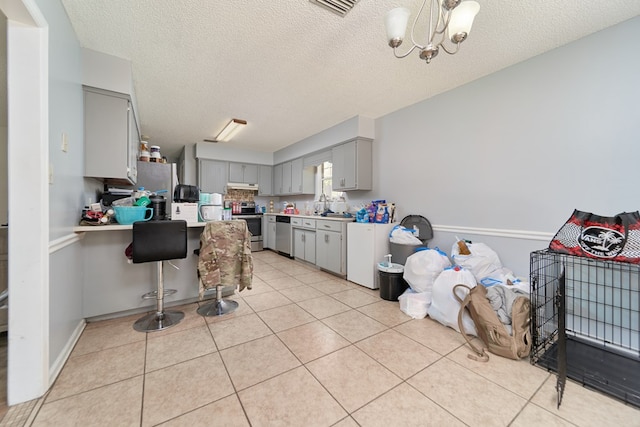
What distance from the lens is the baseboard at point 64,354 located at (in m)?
1.50

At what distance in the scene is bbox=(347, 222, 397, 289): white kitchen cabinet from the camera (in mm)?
3164

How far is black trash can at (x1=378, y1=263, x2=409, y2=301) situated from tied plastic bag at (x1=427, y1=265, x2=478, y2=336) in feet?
1.74

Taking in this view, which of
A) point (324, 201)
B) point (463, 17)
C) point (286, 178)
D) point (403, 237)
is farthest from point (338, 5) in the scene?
point (286, 178)

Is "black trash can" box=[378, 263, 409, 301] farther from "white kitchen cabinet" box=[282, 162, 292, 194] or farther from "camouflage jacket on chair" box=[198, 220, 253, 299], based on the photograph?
"white kitchen cabinet" box=[282, 162, 292, 194]

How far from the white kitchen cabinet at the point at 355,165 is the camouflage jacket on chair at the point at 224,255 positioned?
A: 6.75 feet

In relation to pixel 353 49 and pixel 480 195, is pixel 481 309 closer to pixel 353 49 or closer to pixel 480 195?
pixel 480 195

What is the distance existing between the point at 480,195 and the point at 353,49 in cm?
203

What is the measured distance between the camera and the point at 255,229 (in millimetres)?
5730

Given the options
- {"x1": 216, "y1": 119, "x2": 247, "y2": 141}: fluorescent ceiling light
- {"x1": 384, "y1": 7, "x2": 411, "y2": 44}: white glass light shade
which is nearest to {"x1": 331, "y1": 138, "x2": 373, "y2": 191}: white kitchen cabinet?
{"x1": 216, "y1": 119, "x2": 247, "y2": 141}: fluorescent ceiling light

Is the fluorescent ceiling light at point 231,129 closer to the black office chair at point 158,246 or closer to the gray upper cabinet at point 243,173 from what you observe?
the gray upper cabinet at point 243,173

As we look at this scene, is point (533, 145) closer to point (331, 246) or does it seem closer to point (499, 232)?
point (499, 232)

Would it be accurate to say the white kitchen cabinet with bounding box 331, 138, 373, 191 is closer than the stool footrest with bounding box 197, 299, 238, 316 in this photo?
No

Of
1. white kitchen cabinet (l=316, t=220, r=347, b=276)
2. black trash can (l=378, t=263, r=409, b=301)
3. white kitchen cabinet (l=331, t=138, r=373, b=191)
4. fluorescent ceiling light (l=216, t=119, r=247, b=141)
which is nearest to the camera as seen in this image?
black trash can (l=378, t=263, r=409, b=301)

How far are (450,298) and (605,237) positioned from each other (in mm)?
1103
